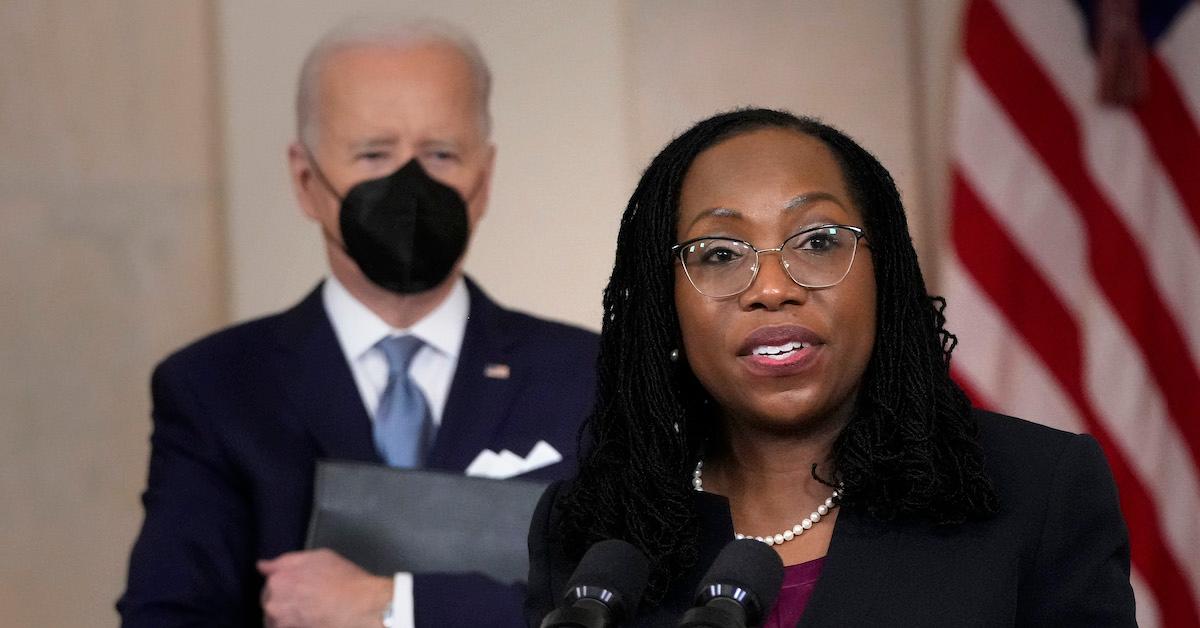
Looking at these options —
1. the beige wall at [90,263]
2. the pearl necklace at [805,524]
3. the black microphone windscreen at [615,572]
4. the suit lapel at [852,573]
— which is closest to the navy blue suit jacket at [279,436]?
the beige wall at [90,263]

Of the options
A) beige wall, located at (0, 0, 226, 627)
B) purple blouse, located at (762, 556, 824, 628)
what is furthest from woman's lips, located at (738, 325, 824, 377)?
beige wall, located at (0, 0, 226, 627)

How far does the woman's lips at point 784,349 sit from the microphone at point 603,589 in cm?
38

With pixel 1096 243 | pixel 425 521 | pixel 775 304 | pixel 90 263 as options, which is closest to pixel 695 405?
pixel 775 304

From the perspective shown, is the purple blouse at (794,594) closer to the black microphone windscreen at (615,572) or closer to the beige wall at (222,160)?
the black microphone windscreen at (615,572)

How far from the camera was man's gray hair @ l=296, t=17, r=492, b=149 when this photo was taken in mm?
3682

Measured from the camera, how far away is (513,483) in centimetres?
313

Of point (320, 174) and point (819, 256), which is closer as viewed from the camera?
point (819, 256)

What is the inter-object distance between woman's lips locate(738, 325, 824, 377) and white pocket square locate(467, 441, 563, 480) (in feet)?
4.80

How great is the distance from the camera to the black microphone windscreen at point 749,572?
4.58 feet

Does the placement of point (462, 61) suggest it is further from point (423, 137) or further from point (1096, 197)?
point (1096, 197)

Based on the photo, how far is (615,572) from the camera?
4.81 feet

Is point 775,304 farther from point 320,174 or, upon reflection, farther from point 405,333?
point 320,174

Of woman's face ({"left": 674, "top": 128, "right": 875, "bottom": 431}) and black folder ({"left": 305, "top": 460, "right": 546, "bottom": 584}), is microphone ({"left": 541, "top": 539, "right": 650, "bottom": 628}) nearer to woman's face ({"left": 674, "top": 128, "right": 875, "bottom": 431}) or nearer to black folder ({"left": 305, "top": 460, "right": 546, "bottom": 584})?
woman's face ({"left": 674, "top": 128, "right": 875, "bottom": 431})

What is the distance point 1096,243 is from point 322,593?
2.12 meters
